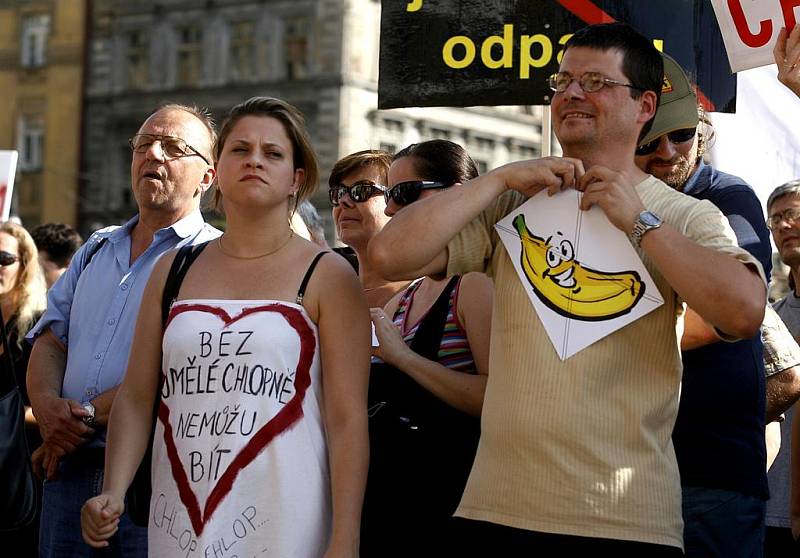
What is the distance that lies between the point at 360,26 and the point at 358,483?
35.1 metres

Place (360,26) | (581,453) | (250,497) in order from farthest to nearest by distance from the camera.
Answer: (360,26)
(250,497)
(581,453)

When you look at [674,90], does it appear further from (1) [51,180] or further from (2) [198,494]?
(1) [51,180]

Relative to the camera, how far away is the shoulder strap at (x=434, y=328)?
4.23m

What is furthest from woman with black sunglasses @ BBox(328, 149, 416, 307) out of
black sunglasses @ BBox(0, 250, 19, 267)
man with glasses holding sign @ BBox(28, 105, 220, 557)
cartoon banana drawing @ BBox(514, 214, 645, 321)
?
black sunglasses @ BBox(0, 250, 19, 267)

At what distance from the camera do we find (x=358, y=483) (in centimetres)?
386

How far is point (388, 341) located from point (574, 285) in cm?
82

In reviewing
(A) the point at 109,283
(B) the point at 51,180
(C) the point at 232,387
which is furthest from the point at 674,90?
(B) the point at 51,180

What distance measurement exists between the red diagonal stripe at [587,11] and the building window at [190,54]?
3495 cm

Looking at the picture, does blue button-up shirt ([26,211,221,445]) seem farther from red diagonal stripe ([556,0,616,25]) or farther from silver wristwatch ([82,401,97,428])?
red diagonal stripe ([556,0,616,25])

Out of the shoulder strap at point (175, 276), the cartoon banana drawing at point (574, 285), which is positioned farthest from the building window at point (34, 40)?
the cartoon banana drawing at point (574, 285)

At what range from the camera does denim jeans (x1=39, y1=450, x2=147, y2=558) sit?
4.71 metres

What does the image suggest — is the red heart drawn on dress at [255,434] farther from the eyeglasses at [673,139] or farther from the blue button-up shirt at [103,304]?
the eyeglasses at [673,139]

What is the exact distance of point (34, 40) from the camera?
42.8 meters

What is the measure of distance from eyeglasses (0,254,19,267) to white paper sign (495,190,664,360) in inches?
157
